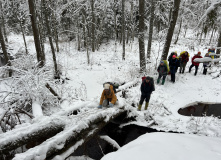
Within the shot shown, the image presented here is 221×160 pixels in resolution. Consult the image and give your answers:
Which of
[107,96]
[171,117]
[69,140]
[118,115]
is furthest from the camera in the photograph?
[171,117]

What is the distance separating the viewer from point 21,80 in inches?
208

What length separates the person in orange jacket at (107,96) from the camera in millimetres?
4921

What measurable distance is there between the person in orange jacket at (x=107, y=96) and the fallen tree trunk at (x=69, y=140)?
3.12ft

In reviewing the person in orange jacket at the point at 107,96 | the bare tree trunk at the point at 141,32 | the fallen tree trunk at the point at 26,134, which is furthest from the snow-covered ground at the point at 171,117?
the fallen tree trunk at the point at 26,134

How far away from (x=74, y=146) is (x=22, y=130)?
115cm

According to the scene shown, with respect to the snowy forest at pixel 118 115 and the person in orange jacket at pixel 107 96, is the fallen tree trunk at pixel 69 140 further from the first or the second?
the person in orange jacket at pixel 107 96

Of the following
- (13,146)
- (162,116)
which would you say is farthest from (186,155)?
(162,116)

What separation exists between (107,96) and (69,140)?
2560 millimetres

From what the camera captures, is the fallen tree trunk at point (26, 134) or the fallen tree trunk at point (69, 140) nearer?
the fallen tree trunk at point (69, 140)

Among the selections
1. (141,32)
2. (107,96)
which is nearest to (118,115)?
(107,96)

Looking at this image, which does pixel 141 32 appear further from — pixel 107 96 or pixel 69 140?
pixel 69 140

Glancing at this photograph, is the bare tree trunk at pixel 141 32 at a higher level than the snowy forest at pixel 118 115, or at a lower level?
higher

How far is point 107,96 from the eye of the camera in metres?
5.17

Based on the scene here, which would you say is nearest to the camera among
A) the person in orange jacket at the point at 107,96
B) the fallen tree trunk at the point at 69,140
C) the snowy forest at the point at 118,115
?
the fallen tree trunk at the point at 69,140
